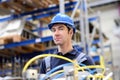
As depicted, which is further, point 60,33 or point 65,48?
point 65,48

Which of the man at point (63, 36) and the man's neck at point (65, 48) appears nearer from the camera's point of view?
the man at point (63, 36)

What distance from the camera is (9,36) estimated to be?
5.30 metres

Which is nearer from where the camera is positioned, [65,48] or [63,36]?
[63,36]

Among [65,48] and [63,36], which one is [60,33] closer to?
[63,36]

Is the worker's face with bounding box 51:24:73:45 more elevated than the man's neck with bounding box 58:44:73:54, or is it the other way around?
the worker's face with bounding box 51:24:73:45

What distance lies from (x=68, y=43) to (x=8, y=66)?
480 centimetres

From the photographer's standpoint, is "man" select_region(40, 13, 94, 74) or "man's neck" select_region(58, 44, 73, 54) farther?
"man's neck" select_region(58, 44, 73, 54)

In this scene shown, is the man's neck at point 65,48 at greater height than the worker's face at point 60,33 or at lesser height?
lesser

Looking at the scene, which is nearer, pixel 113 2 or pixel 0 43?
pixel 0 43

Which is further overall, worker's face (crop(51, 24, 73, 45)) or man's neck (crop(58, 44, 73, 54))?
man's neck (crop(58, 44, 73, 54))

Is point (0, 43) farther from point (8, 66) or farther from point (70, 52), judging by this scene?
point (70, 52)

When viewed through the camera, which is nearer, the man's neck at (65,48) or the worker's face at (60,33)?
the worker's face at (60,33)

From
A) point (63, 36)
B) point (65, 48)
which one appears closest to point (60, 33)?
point (63, 36)

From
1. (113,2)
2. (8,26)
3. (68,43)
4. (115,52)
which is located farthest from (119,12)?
(68,43)
